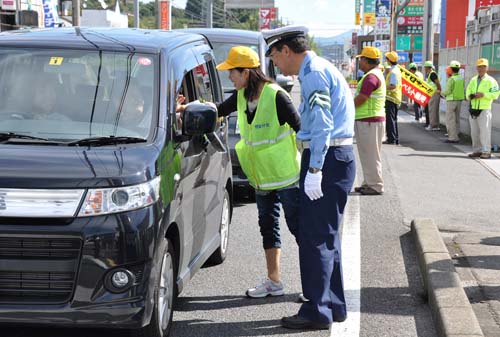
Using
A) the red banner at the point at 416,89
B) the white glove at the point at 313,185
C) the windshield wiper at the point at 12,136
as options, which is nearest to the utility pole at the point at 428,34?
the red banner at the point at 416,89

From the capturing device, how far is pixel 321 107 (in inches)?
201

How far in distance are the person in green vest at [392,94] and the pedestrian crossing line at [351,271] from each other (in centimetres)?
690

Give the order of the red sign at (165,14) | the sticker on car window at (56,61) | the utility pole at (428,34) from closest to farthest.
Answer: the sticker on car window at (56,61)
the utility pole at (428,34)
the red sign at (165,14)

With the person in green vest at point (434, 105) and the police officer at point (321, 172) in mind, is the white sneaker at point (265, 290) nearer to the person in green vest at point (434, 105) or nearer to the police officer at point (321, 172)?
the police officer at point (321, 172)

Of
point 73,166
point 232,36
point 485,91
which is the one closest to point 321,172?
point 73,166

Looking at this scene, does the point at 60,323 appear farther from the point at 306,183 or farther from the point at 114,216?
the point at 306,183

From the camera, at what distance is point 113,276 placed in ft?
14.4

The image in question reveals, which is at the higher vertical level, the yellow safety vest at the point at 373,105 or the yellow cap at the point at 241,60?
the yellow cap at the point at 241,60

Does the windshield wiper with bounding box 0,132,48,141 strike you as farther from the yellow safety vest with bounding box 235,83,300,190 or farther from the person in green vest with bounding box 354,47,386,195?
the person in green vest with bounding box 354,47,386,195

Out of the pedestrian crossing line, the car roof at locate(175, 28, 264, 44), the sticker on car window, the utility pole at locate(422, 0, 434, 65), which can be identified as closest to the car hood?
the sticker on car window

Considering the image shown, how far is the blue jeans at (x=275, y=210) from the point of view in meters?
5.79

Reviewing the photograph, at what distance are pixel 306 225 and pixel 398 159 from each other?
1026 centimetres

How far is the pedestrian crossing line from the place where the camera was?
545 centimetres

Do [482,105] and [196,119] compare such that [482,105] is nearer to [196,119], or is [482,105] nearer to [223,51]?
[223,51]
